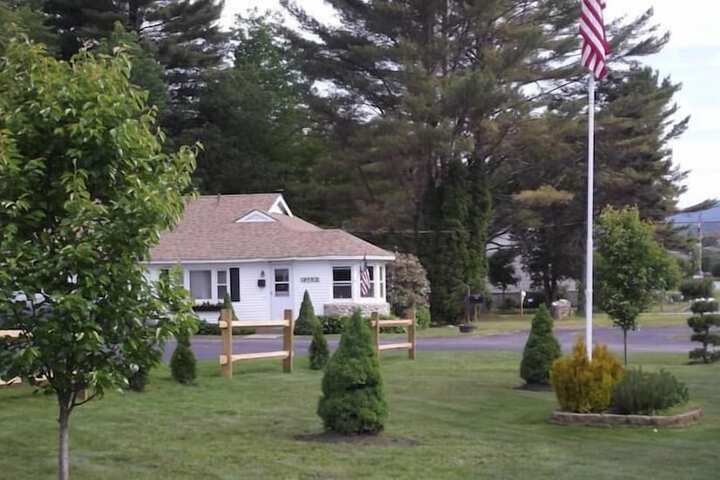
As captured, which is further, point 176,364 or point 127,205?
point 176,364

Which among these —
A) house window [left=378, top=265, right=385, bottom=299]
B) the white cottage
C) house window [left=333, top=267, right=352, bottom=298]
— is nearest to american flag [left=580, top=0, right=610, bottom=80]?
the white cottage

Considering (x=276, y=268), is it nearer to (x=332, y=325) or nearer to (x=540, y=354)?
(x=332, y=325)

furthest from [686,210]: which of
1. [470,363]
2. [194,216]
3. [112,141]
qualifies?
[112,141]

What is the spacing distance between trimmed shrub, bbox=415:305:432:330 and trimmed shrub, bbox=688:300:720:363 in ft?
60.9

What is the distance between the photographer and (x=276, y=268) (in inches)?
1610

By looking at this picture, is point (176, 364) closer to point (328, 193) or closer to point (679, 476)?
point (679, 476)

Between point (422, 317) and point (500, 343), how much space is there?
1182 cm

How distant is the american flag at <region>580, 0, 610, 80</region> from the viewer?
1479 cm

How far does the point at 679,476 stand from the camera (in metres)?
10.0

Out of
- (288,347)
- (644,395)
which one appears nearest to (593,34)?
(644,395)

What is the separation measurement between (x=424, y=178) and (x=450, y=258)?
4.88 m

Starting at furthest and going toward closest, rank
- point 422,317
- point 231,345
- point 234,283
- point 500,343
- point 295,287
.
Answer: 1. point 422,317
2. point 234,283
3. point 295,287
4. point 500,343
5. point 231,345

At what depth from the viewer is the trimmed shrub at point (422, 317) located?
4300cm

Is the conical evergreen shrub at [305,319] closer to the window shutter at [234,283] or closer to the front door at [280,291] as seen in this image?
the front door at [280,291]
